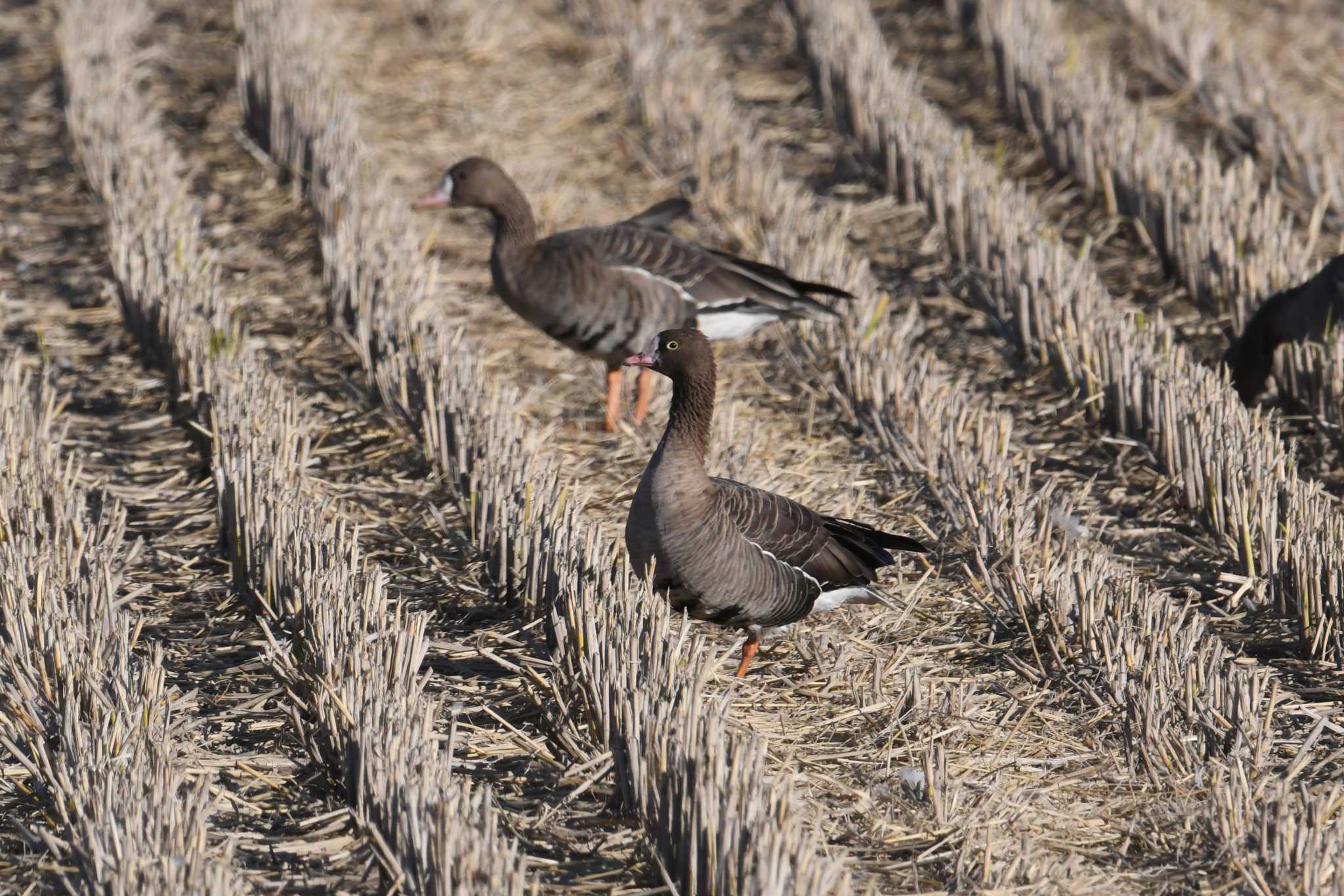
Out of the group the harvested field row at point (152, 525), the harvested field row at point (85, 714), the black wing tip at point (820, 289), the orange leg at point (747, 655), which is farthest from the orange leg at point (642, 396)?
the harvested field row at point (85, 714)

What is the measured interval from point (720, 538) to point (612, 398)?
7.74 ft

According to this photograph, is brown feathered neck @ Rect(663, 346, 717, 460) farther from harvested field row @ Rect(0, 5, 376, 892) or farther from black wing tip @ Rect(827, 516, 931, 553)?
harvested field row @ Rect(0, 5, 376, 892)

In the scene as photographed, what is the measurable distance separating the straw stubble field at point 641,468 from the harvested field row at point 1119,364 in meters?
0.03

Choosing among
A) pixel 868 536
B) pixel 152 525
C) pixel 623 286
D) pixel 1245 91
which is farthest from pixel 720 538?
pixel 1245 91

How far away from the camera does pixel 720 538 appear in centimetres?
533

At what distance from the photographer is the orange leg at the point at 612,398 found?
24.9ft

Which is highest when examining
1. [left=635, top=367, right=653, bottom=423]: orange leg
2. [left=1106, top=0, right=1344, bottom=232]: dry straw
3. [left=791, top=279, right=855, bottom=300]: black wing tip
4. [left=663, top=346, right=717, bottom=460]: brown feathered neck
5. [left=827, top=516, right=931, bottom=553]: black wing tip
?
[left=1106, top=0, right=1344, bottom=232]: dry straw

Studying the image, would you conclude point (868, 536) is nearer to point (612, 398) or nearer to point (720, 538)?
point (720, 538)

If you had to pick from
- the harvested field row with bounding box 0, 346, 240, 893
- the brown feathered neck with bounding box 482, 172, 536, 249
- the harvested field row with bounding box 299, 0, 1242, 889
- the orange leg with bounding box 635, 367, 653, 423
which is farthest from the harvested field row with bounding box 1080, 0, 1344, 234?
the harvested field row with bounding box 0, 346, 240, 893

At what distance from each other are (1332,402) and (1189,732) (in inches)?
107

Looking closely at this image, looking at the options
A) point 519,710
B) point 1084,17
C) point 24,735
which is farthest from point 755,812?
point 1084,17

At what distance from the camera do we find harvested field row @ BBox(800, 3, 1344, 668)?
19.4 ft

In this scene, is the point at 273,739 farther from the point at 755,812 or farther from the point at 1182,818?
the point at 1182,818

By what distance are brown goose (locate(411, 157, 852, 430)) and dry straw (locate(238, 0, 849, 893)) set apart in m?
0.48
